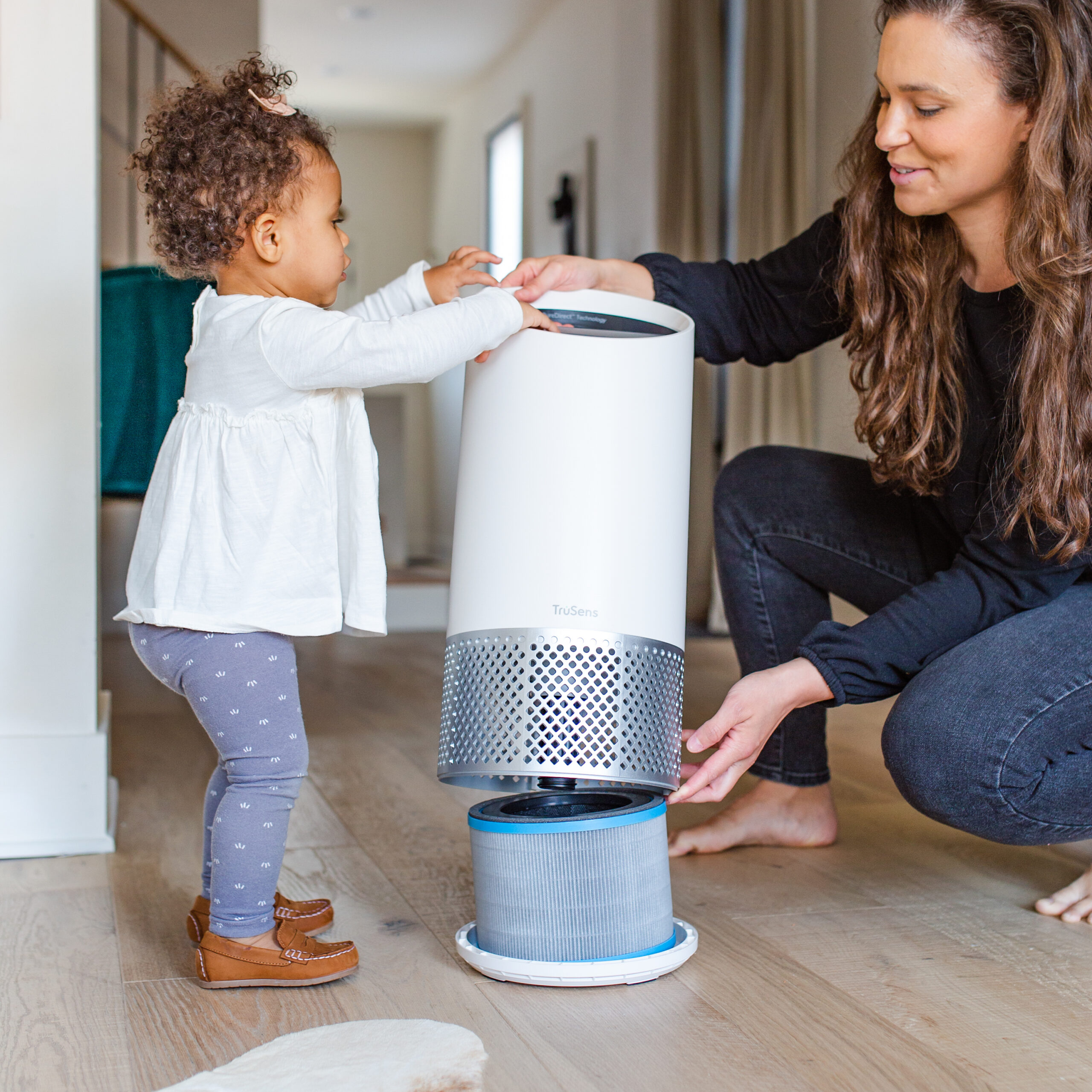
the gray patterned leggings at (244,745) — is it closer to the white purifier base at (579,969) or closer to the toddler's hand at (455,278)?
the white purifier base at (579,969)

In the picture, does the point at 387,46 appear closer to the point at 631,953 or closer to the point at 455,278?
the point at 455,278

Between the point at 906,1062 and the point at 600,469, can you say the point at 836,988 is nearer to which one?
the point at 906,1062

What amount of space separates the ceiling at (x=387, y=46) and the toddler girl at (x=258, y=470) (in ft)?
14.8

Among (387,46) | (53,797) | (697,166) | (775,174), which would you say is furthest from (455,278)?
(387,46)

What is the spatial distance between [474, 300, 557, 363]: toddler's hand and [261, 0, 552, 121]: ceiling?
4.59 metres

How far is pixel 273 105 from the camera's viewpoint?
1.12 meters

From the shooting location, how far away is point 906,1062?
0.88 metres

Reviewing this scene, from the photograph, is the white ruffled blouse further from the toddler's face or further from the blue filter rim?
the blue filter rim

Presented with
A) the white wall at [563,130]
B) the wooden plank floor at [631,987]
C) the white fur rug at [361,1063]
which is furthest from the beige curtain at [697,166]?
the white fur rug at [361,1063]

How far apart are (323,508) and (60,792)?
24.5 inches

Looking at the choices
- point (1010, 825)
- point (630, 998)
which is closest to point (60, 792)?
point (630, 998)

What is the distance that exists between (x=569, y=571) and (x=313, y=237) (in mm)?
405

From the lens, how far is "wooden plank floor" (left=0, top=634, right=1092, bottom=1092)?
2.89 feet

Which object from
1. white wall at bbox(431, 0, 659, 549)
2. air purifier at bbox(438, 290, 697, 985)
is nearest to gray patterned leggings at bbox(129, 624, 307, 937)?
air purifier at bbox(438, 290, 697, 985)
